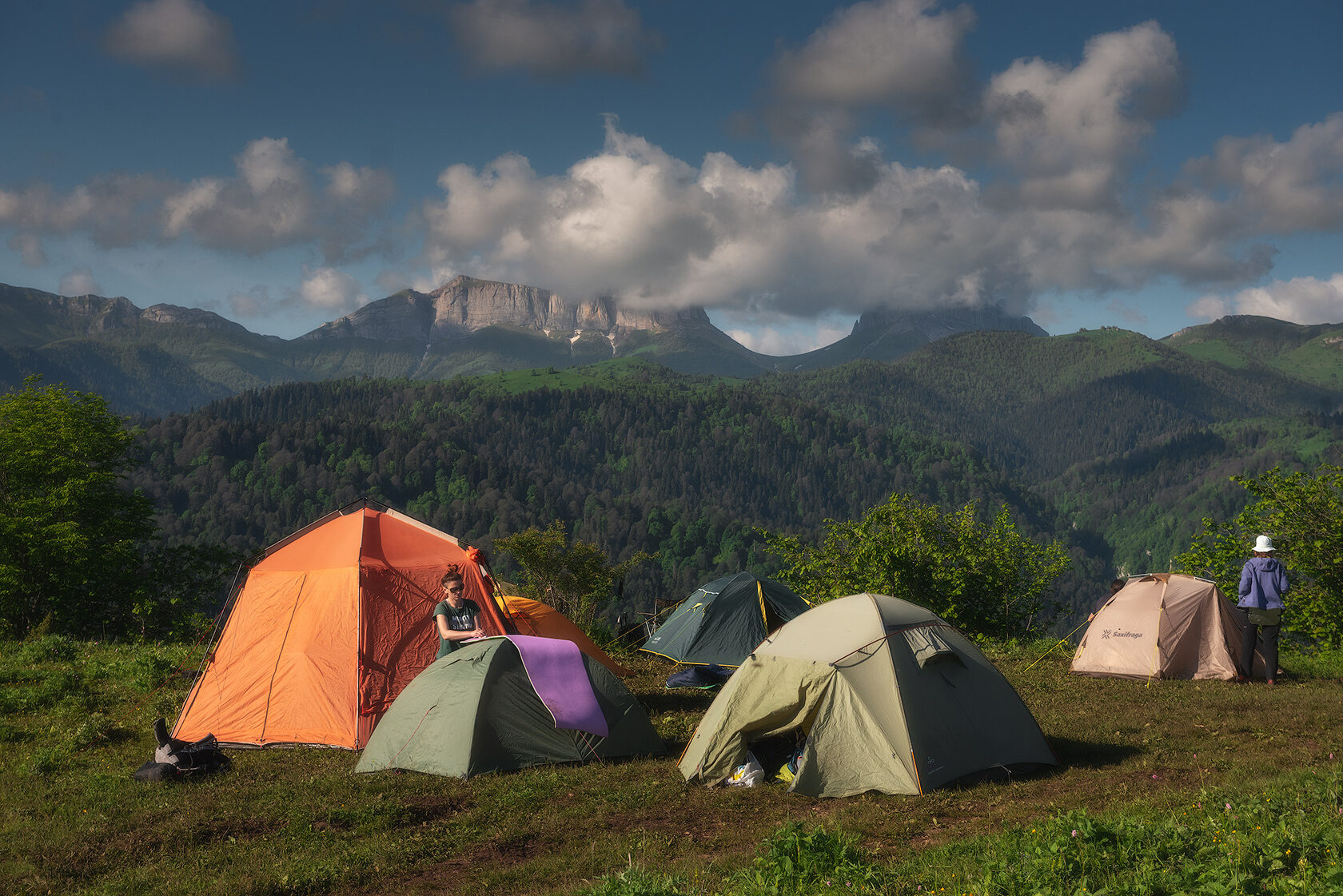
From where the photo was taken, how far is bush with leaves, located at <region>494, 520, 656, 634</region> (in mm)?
30797

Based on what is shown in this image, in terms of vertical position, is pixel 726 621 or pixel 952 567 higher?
pixel 952 567

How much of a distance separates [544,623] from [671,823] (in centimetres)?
783

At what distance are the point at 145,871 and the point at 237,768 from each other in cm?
332

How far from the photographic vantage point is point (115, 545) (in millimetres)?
30094

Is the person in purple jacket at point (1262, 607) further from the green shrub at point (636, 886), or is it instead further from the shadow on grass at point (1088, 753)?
the green shrub at point (636, 886)

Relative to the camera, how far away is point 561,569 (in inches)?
1249

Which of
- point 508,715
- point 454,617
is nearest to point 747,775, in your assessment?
point 508,715

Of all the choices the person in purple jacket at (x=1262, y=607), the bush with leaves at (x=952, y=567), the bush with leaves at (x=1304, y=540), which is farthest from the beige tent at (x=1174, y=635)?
the bush with leaves at (x=952, y=567)

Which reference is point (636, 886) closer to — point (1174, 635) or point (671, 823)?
point (671, 823)

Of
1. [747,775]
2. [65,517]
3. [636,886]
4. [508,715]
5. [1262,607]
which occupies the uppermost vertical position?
[1262,607]

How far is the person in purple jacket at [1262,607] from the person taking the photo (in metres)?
14.6

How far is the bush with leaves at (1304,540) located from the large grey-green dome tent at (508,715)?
1472cm

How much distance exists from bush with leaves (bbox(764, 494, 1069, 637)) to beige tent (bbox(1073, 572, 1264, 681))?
740 cm

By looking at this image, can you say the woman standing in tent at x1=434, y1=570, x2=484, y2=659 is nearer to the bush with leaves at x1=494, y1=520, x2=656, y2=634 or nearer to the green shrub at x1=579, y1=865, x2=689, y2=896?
the green shrub at x1=579, y1=865, x2=689, y2=896
